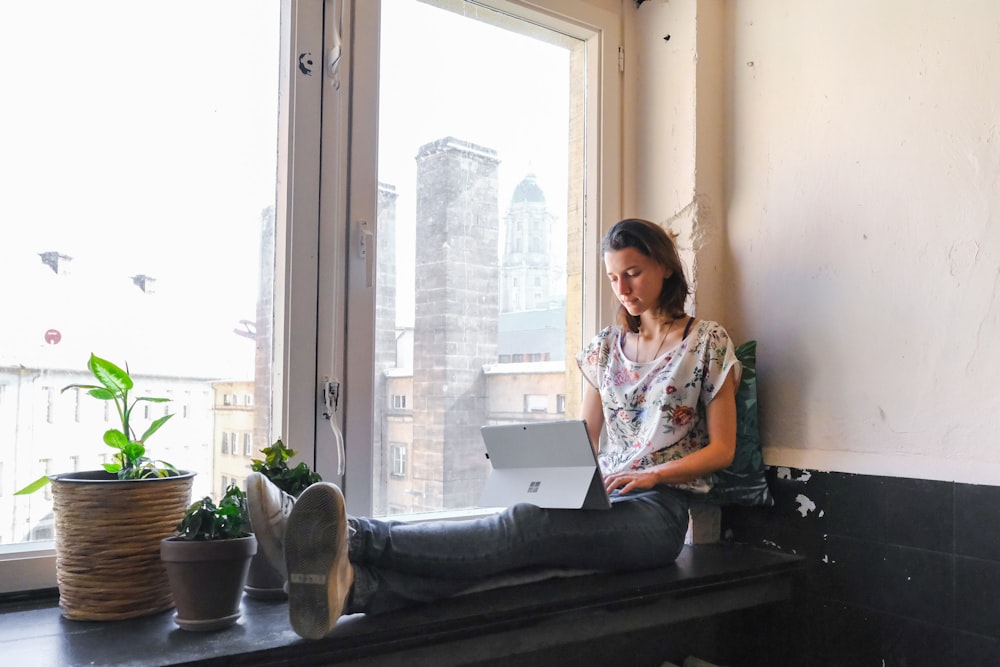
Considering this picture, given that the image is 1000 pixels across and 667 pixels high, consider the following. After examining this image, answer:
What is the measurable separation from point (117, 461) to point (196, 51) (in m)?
0.86

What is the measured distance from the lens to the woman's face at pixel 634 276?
191 cm

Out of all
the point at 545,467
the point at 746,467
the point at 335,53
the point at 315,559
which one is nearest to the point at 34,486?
the point at 315,559

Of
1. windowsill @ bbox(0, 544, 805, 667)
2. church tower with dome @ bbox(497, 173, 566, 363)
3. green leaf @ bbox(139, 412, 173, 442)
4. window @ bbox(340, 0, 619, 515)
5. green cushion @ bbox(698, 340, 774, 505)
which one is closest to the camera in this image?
windowsill @ bbox(0, 544, 805, 667)

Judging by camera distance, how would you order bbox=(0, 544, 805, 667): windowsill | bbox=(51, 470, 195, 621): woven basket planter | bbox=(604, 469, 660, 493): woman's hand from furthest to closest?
bbox=(604, 469, 660, 493): woman's hand, bbox=(51, 470, 195, 621): woven basket planter, bbox=(0, 544, 805, 667): windowsill

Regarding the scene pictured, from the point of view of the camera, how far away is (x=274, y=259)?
1.76m

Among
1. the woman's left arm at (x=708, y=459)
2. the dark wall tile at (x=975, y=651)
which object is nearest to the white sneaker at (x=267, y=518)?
the woman's left arm at (x=708, y=459)

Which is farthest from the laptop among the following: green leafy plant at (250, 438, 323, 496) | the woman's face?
the woman's face

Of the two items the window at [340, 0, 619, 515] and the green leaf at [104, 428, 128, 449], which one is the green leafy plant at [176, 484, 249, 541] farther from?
the window at [340, 0, 619, 515]

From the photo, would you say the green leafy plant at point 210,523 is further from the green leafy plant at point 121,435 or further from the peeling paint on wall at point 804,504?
the peeling paint on wall at point 804,504

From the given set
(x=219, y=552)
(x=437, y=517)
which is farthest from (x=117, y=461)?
(x=437, y=517)

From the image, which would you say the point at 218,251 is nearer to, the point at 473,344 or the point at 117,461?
the point at 117,461

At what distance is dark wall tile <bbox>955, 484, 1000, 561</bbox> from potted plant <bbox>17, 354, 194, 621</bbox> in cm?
149

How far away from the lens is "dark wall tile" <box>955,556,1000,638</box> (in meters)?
1.56

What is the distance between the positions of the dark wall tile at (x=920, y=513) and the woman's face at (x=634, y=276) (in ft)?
2.17
